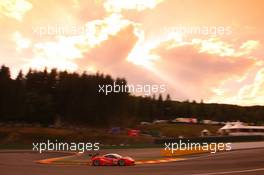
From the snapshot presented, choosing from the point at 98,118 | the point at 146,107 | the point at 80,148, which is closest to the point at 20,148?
the point at 80,148

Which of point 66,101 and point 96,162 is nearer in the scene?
point 96,162

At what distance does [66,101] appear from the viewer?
8356 centimetres

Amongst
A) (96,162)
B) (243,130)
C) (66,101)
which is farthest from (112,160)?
(66,101)

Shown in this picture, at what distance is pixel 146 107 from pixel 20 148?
2039 inches

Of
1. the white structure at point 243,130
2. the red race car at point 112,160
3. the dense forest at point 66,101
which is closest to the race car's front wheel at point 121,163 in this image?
the red race car at point 112,160

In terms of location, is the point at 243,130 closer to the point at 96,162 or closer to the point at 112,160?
the point at 112,160

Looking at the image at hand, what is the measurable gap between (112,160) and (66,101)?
58.4m

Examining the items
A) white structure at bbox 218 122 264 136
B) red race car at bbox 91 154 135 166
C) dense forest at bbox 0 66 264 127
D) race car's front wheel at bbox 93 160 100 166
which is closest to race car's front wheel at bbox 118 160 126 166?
red race car at bbox 91 154 135 166

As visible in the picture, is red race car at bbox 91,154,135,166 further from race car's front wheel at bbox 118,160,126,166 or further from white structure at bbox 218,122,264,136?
white structure at bbox 218,122,264,136

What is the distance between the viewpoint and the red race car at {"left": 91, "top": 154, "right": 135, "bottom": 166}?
2611 cm

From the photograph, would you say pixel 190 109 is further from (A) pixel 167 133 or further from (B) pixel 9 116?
(B) pixel 9 116

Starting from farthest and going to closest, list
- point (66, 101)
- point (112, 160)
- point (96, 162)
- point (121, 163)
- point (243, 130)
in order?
point (66, 101) < point (243, 130) < point (96, 162) < point (112, 160) < point (121, 163)

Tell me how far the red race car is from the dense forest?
44.2 meters

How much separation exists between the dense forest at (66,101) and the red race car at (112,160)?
4416 centimetres
